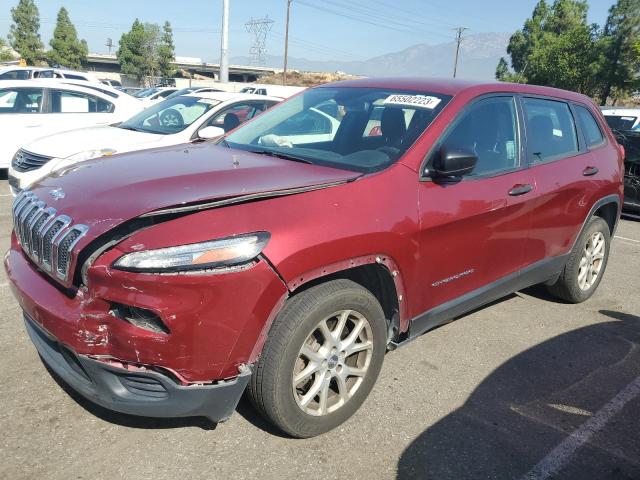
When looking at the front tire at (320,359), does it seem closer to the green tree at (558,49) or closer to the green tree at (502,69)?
the green tree at (558,49)

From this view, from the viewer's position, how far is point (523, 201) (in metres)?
3.67

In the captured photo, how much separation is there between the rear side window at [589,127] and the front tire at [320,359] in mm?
2827

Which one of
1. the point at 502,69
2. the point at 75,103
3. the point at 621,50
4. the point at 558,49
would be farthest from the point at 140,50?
the point at 75,103

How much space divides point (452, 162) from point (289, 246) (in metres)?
1.12

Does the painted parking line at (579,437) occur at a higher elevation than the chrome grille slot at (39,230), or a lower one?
lower

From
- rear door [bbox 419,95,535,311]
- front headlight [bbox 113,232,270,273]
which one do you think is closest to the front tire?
front headlight [bbox 113,232,270,273]

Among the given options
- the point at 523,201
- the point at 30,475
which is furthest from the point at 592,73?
the point at 30,475

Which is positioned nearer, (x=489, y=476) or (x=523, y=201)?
(x=489, y=476)

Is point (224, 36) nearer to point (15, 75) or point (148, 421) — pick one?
point (15, 75)

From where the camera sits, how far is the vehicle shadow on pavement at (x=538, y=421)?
2.71 m

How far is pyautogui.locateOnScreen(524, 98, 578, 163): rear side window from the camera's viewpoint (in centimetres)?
395

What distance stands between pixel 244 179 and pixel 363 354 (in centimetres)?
111

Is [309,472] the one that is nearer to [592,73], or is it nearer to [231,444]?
[231,444]

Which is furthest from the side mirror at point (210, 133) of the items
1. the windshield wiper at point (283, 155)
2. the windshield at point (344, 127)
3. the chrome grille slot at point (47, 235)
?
the chrome grille slot at point (47, 235)
